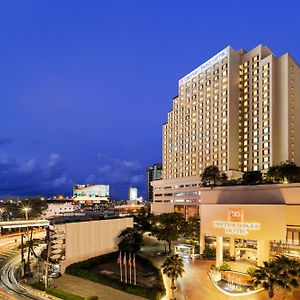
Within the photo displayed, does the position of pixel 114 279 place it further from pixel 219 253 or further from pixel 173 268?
pixel 219 253

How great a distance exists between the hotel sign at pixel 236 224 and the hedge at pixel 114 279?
12.8m

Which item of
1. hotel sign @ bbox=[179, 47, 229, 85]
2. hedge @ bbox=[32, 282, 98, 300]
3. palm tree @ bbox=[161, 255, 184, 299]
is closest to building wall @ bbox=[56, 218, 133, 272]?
hedge @ bbox=[32, 282, 98, 300]

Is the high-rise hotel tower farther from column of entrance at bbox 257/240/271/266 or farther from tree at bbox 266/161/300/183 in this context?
column of entrance at bbox 257/240/271/266

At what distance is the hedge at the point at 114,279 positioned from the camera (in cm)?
4297

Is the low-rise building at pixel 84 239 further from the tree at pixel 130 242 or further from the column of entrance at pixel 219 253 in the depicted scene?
the column of entrance at pixel 219 253

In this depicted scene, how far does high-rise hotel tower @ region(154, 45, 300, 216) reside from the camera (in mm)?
116875

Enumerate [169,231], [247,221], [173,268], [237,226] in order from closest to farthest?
[173,268] < [247,221] < [237,226] < [169,231]

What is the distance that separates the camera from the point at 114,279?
1965 inches

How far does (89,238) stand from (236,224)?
90.9 ft

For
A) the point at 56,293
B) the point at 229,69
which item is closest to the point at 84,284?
the point at 56,293

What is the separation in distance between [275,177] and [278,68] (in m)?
64.5

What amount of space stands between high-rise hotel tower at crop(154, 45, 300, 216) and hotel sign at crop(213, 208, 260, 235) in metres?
65.1

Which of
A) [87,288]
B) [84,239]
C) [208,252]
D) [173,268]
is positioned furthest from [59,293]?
[208,252]

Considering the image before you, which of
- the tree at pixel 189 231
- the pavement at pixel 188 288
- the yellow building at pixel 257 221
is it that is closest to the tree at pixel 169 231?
the tree at pixel 189 231
